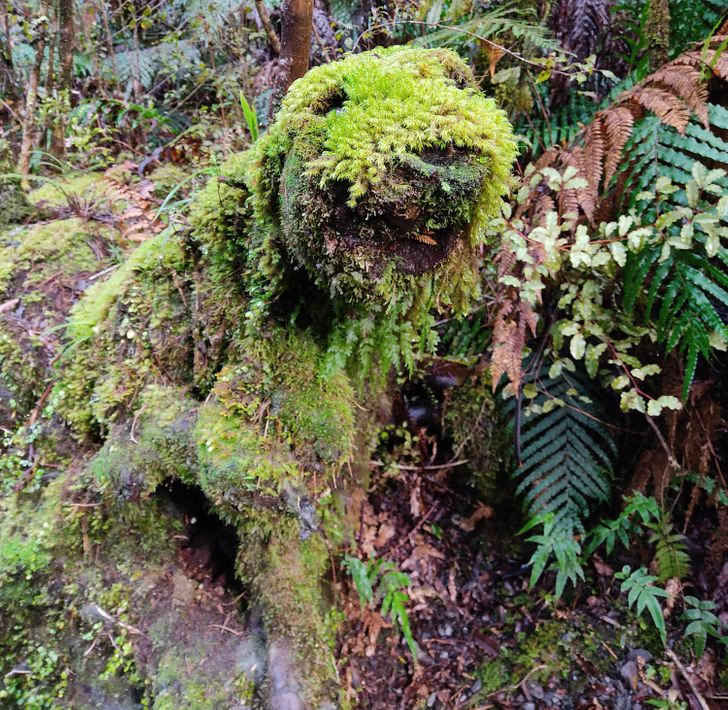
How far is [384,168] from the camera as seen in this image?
117 cm

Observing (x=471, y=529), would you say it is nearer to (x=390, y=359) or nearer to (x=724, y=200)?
(x=390, y=359)

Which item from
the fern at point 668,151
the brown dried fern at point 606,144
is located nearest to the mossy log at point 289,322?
the brown dried fern at point 606,144

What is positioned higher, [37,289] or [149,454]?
[37,289]

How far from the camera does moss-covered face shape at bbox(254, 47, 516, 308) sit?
1196 millimetres

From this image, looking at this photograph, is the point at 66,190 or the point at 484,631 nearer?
the point at 484,631

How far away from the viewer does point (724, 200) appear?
2.03m

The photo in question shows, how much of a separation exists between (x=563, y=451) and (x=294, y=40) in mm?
2582

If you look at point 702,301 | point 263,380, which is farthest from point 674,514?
point 263,380

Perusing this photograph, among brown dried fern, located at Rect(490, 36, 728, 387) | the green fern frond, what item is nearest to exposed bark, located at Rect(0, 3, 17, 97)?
brown dried fern, located at Rect(490, 36, 728, 387)

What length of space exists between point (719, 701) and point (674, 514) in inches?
36.8

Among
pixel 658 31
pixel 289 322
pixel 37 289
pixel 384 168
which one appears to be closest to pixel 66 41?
pixel 37 289

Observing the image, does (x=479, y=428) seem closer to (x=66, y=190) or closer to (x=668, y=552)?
(x=668, y=552)

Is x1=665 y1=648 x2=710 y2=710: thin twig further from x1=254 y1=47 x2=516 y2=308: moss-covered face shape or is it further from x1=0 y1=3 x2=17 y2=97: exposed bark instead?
x1=0 y1=3 x2=17 y2=97: exposed bark

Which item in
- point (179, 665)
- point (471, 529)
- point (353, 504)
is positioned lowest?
Result: point (471, 529)
